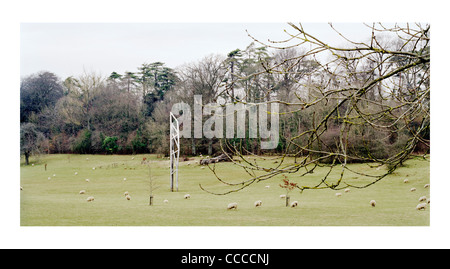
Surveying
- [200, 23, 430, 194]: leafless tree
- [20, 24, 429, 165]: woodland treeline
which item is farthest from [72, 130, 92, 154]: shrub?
[200, 23, 430, 194]: leafless tree

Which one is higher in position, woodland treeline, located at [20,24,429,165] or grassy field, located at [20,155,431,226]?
woodland treeline, located at [20,24,429,165]

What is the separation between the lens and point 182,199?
8859 mm

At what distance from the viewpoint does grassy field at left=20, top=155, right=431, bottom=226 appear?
20.1ft

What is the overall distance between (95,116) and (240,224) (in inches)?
199

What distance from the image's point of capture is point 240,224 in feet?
19.1

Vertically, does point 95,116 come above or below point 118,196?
above

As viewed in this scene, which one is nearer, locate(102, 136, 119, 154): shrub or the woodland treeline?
the woodland treeline

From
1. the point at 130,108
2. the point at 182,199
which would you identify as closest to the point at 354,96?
the point at 182,199

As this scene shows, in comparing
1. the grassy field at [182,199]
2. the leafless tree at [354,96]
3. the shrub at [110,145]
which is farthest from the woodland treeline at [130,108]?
the leafless tree at [354,96]

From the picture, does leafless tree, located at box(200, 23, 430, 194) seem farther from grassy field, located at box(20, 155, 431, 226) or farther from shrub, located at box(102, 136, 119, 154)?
shrub, located at box(102, 136, 119, 154)

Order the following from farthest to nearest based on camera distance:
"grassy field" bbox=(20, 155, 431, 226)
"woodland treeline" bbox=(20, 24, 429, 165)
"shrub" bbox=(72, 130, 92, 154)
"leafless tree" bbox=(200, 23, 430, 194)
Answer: "shrub" bbox=(72, 130, 92, 154) < "woodland treeline" bbox=(20, 24, 429, 165) < "grassy field" bbox=(20, 155, 431, 226) < "leafless tree" bbox=(200, 23, 430, 194)

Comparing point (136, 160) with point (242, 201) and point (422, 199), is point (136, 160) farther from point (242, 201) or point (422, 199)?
point (422, 199)
